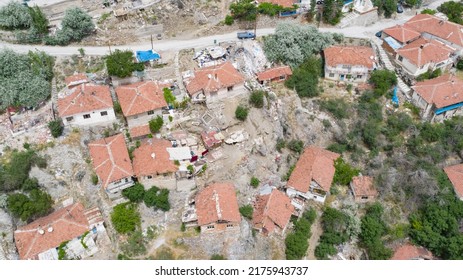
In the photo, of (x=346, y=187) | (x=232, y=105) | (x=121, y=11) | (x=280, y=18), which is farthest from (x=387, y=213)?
(x=121, y=11)

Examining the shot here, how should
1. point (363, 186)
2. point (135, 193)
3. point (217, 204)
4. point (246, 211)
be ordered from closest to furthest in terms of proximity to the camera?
1. point (217, 204)
2. point (135, 193)
3. point (246, 211)
4. point (363, 186)

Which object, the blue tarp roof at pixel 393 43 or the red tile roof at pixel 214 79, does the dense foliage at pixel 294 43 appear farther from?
the blue tarp roof at pixel 393 43

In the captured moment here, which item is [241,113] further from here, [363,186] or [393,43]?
[393,43]

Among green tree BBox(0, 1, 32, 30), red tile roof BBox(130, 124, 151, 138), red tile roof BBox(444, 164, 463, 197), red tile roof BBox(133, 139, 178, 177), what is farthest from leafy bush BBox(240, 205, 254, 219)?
green tree BBox(0, 1, 32, 30)

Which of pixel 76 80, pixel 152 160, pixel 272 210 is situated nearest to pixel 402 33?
pixel 272 210

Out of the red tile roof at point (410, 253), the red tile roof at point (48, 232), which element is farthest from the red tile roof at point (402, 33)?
the red tile roof at point (48, 232)

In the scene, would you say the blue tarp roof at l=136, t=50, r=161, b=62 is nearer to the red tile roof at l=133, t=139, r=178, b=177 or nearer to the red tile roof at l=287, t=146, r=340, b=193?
the red tile roof at l=133, t=139, r=178, b=177
